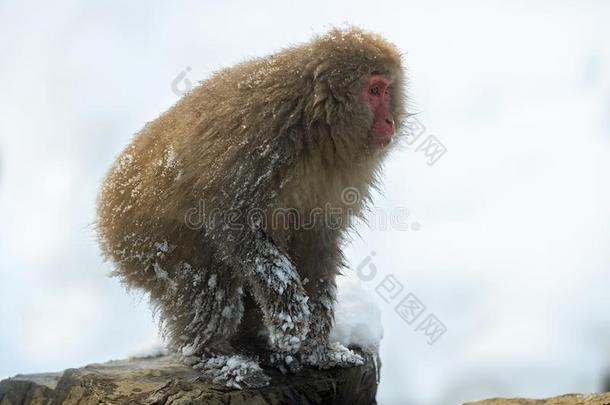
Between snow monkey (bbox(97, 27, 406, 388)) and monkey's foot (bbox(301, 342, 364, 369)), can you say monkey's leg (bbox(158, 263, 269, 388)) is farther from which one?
monkey's foot (bbox(301, 342, 364, 369))

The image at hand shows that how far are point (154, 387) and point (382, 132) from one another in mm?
1734

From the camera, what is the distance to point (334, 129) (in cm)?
421

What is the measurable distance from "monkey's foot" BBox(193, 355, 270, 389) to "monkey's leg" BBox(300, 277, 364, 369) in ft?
1.34

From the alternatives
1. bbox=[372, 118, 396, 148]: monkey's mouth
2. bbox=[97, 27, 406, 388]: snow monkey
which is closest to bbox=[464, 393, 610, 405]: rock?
bbox=[97, 27, 406, 388]: snow monkey

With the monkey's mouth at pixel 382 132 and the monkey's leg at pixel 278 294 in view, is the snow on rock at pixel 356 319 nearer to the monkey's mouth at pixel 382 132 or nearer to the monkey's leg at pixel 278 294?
the monkey's leg at pixel 278 294

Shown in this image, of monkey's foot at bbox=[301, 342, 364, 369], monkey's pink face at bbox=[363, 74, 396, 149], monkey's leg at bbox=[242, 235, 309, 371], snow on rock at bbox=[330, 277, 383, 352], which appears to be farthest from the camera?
snow on rock at bbox=[330, 277, 383, 352]

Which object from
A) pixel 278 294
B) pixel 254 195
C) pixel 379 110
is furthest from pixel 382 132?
pixel 278 294

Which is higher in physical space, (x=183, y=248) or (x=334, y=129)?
(x=334, y=129)

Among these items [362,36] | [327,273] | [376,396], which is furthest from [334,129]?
[376,396]

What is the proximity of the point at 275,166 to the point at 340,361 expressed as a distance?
130 centimetres

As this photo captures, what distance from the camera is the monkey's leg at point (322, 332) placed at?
4.60 meters

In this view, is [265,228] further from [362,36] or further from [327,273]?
[362,36]

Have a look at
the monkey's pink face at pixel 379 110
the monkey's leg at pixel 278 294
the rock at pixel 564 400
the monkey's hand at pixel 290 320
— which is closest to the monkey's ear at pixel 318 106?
the monkey's pink face at pixel 379 110

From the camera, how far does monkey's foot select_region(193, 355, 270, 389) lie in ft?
13.6
